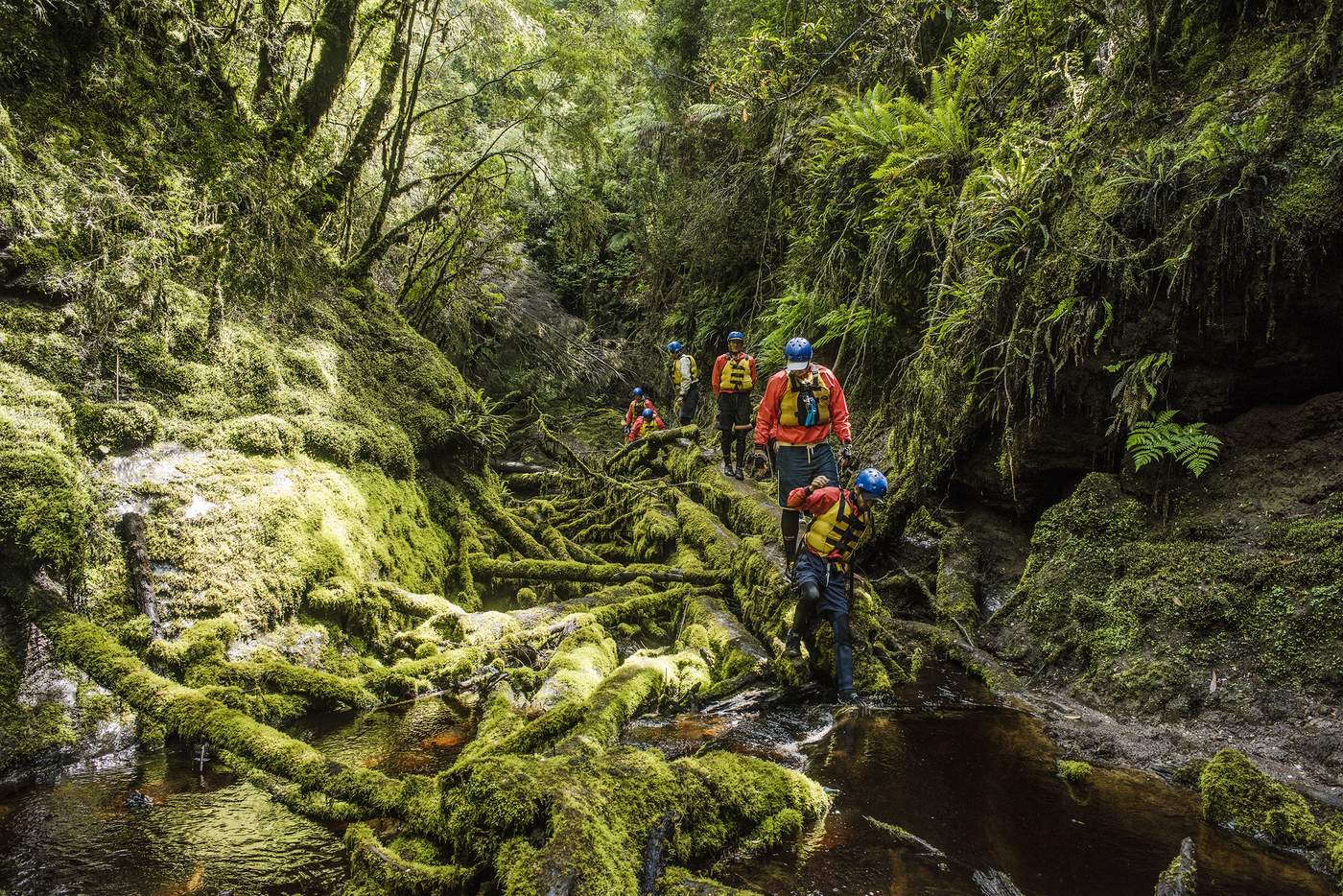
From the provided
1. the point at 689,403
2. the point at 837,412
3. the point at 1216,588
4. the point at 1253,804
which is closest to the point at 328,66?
the point at 837,412

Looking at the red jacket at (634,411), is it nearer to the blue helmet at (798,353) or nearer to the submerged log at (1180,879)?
A: the blue helmet at (798,353)

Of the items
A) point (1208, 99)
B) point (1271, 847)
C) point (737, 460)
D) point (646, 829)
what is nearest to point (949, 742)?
point (1271, 847)

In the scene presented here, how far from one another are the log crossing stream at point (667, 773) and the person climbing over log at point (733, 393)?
496cm

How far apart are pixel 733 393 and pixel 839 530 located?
5491mm

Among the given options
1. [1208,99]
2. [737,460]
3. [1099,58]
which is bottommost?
[737,460]

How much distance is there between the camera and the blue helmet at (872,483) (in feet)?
19.7

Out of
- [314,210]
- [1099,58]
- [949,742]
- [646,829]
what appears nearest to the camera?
[646,829]

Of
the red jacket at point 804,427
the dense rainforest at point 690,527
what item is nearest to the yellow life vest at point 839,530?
the dense rainforest at point 690,527

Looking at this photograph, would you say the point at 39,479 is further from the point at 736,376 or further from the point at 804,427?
the point at 736,376

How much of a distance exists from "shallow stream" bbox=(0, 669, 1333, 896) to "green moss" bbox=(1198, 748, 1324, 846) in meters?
0.12

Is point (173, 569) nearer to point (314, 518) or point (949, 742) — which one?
point (314, 518)

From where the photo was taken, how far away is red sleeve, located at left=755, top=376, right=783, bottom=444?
7.48 m

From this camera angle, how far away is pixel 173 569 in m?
4.95

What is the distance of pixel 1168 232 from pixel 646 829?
6.63 meters
